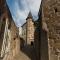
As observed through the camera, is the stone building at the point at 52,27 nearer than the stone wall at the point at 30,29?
Yes

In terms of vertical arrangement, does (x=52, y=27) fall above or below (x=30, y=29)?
below

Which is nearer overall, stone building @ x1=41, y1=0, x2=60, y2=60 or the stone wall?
stone building @ x1=41, y1=0, x2=60, y2=60

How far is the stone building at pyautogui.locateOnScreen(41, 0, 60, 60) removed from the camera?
604cm

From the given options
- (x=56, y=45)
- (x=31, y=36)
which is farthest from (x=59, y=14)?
(x=31, y=36)

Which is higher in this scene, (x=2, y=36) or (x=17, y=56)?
(x=2, y=36)

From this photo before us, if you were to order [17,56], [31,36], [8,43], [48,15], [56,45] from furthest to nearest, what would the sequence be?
[31,36] → [17,56] → [8,43] → [48,15] → [56,45]

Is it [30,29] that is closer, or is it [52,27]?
[52,27]

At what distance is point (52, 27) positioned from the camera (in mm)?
6273

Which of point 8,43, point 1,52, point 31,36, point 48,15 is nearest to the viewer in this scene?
point 48,15

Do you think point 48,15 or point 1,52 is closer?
point 48,15

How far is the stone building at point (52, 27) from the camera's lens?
238 inches

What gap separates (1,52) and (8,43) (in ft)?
4.57

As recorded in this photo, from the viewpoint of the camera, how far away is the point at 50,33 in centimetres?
626

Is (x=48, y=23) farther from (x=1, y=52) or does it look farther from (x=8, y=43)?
(x=8, y=43)
